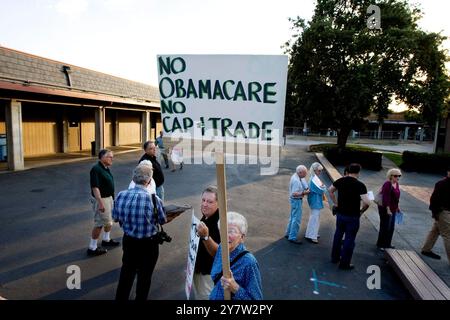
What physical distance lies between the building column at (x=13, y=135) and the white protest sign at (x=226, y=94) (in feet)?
43.6

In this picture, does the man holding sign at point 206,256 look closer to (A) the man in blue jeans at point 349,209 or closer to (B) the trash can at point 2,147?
(A) the man in blue jeans at point 349,209

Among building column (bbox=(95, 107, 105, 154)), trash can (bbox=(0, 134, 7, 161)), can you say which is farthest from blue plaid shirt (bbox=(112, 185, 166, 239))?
building column (bbox=(95, 107, 105, 154))

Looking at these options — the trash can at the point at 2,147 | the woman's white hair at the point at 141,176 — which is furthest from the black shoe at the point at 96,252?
the trash can at the point at 2,147

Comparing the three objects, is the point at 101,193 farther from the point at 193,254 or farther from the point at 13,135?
the point at 13,135

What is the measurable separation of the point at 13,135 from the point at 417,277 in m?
15.2

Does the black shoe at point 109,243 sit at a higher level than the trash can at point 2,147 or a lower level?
lower

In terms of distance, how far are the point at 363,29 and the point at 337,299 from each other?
66.0 feet

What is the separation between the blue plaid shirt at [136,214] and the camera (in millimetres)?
3371

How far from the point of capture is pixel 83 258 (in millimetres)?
5074

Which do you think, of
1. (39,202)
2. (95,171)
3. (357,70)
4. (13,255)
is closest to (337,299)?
(95,171)

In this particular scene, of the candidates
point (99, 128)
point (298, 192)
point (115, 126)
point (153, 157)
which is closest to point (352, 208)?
point (298, 192)

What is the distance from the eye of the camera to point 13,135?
1290 centimetres

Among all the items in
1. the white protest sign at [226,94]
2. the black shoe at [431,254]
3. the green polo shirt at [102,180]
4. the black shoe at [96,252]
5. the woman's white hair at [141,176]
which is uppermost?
the white protest sign at [226,94]
